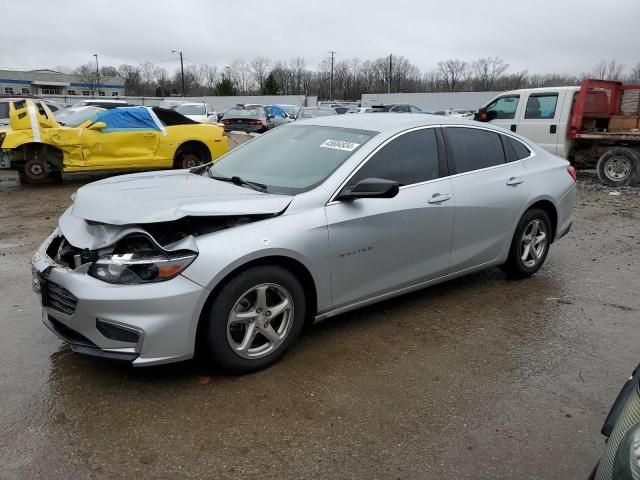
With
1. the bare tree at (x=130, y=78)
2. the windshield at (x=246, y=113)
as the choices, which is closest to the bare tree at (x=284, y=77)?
the bare tree at (x=130, y=78)

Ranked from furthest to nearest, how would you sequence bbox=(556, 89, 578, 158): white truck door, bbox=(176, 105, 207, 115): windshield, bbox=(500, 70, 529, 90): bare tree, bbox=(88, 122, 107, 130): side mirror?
bbox=(500, 70, 529, 90): bare tree → bbox=(176, 105, 207, 115): windshield → bbox=(556, 89, 578, 158): white truck door → bbox=(88, 122, 107, 130): side mirror

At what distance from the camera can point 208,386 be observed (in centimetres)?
326

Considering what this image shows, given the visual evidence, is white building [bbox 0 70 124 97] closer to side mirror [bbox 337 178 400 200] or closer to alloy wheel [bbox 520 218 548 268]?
alloy wheel [bbox 520 218 548 268]

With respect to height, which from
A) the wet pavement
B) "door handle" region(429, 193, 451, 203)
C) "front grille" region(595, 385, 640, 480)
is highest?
"door handle" region(429, 193, 451, 203)

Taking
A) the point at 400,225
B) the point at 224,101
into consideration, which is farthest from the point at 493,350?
the point at 224,101

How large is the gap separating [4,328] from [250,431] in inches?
91.7

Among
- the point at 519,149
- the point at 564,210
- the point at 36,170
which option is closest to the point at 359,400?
the point at 519,149

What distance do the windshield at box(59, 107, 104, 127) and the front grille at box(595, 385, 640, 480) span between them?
10116 millimetres

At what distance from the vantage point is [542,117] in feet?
39.8

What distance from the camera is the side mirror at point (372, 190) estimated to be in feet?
11.5

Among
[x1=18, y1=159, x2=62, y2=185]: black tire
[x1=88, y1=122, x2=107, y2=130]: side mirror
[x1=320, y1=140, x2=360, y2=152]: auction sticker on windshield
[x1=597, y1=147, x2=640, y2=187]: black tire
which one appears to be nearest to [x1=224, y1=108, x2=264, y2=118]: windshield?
[x1=88, y1=122, x2=107, y2=130]: side mirror

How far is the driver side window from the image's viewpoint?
12.8 metres

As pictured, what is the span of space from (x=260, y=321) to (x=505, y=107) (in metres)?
11.4

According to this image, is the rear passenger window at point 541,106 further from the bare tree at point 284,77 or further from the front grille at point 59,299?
the bare tree at point 284,77
